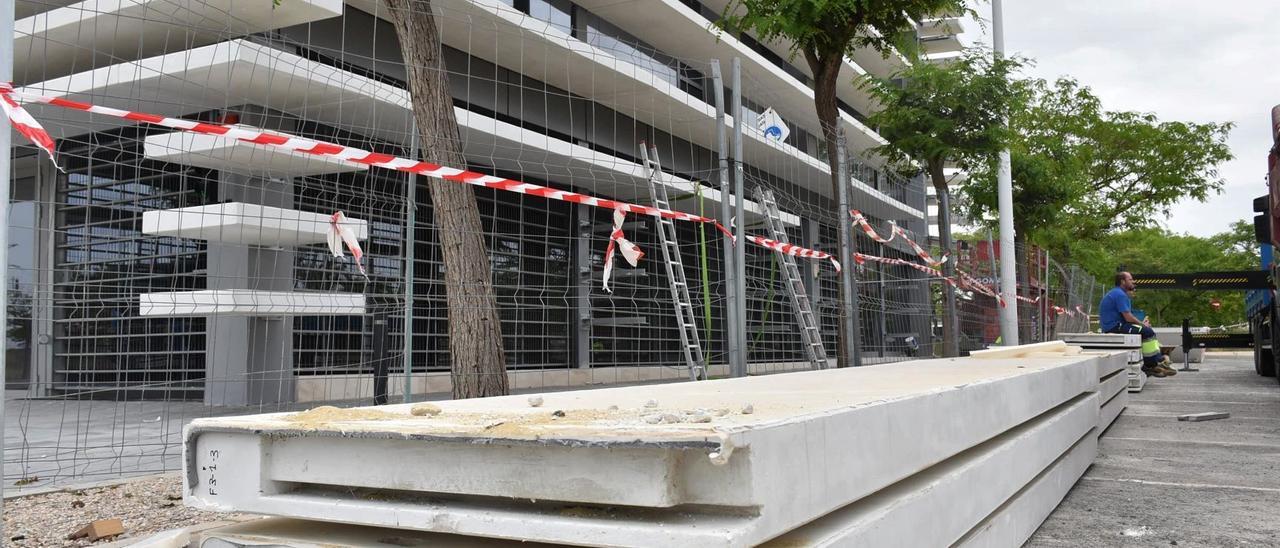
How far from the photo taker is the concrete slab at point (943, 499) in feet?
6.17

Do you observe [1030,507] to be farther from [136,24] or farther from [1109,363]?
[136,24]

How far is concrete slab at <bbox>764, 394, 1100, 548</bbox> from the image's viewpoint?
1880mm

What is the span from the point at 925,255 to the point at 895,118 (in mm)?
2790

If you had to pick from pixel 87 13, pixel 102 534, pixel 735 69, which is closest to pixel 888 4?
pixel 735 69

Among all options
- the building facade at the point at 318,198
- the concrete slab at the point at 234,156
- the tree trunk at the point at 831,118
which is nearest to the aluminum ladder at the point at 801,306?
the building facade at the point at 318,198

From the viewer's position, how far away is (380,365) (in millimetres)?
7332

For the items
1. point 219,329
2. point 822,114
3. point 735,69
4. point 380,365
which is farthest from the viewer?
point 219,329

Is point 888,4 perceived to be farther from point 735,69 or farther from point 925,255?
point 925,255

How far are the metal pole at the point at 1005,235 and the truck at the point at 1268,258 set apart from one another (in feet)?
11.2

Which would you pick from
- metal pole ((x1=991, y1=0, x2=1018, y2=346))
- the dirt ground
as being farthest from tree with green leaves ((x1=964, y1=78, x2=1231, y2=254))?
the dirt ground

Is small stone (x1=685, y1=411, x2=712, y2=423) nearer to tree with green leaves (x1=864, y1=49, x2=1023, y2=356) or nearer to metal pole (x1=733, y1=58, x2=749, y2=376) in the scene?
metal pole (x1=733, y1=58, x2=749, y2=376)

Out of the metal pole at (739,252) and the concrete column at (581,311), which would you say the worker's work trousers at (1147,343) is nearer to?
the metal pole at (739,252)

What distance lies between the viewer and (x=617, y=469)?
1.58 m

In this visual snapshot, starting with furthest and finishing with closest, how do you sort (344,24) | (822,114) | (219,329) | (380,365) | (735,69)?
1. (344,24)
2. (219,329)
3. (822,114)
4. (735,69)
5. (380,365)
